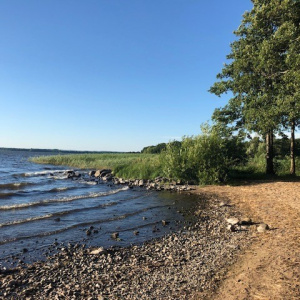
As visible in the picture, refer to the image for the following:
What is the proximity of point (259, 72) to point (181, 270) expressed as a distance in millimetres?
18838

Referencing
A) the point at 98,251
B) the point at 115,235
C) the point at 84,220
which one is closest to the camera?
the point at 98,251

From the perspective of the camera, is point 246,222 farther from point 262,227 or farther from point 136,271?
point 136,271

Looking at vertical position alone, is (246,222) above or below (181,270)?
above

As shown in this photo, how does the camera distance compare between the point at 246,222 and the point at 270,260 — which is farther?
the point at 246,222

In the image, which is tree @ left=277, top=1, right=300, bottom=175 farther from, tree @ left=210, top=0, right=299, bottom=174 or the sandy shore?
the sandy shore

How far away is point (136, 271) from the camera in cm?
657

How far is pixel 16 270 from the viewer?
6.78m

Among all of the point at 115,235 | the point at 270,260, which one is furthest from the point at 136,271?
the point at 270,260

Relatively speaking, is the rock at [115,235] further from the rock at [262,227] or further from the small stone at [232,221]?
the rock at [262,227]

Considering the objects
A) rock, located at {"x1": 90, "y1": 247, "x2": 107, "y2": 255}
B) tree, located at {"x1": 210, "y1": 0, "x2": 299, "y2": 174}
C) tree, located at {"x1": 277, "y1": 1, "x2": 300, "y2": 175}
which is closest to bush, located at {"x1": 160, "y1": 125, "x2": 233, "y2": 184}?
tree, located at {"x1": 210, "y1": 0, "x2": 299, "y2": 174}

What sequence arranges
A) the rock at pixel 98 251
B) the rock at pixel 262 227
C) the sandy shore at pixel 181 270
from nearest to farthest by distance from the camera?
the sandy shore at pixel 181 270 < the rock at pixel 98 251 < the rock at pixel 262 227

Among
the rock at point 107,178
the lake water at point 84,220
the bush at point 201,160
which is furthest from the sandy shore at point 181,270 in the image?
the rock at point 107,178

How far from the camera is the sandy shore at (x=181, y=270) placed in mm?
5480

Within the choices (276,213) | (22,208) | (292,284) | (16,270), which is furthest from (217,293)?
(22,208)
